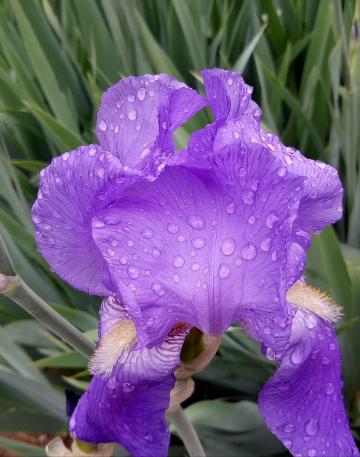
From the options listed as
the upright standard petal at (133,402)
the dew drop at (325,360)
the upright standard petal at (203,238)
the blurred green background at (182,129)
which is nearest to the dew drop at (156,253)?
the upright standard petal at (203,238)

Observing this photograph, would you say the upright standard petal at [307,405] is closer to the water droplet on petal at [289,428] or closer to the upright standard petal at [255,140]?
the water droplet on petal at [289,428]

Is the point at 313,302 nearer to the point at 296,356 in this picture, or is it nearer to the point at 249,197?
the point at 296,356

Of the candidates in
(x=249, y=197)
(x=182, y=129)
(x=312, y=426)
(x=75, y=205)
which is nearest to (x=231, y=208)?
(x=249, y=197)

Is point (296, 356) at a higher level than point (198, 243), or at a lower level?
lower

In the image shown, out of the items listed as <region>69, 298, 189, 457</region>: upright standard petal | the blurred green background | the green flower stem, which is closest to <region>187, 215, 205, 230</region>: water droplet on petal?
<region>69, 298, 189, 457</region>: upright standard petal

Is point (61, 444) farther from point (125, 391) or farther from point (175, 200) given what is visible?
point (175, 200)

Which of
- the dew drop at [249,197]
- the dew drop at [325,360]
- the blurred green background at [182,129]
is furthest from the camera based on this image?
the blurred green background at [182,129]
